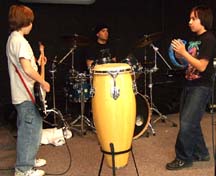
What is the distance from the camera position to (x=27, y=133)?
283 centimetres

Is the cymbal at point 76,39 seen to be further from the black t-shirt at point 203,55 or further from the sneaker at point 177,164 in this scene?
the sneaker at point 177,164

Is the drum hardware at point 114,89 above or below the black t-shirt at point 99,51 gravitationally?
below

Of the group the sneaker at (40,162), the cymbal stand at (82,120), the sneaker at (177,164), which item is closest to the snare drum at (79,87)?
the cymbal stand at (82,120)

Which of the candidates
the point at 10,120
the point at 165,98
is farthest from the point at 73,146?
the point at 165,98

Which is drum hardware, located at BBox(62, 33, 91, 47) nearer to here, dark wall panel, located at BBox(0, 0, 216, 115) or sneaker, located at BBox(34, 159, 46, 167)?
dark wall panel, located at BBox(0, 0, 216, 115)

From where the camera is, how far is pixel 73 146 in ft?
12.6

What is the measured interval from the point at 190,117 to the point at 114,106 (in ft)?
2.69

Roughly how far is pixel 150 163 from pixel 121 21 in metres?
2.81

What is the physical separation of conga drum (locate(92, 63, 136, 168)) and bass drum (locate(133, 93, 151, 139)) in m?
1.50

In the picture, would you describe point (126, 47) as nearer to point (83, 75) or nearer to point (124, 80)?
point (83, 75)

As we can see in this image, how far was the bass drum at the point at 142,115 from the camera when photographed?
13.2 feet

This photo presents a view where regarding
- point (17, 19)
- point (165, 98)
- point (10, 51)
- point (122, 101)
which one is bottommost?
point (165, 98)

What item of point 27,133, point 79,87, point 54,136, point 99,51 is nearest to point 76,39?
point 99,51

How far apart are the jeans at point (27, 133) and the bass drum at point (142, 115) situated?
1431mm
